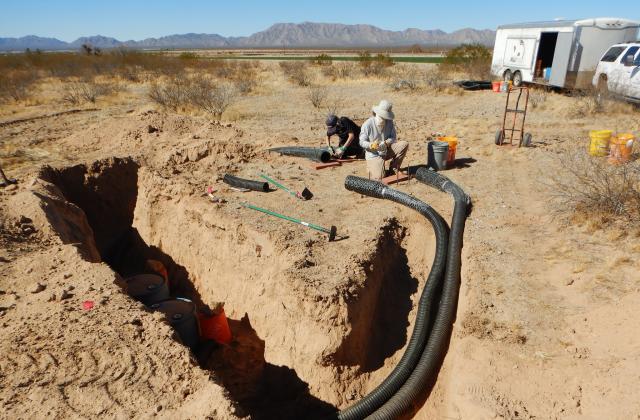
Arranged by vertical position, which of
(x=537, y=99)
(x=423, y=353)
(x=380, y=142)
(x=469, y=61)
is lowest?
(x=423, y=353)

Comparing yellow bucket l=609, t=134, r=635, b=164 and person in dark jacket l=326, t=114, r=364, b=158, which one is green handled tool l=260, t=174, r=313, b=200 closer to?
person in dark jacket l=326, t=114, r=364, b=158

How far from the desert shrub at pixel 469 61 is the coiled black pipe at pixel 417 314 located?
61.7 ft

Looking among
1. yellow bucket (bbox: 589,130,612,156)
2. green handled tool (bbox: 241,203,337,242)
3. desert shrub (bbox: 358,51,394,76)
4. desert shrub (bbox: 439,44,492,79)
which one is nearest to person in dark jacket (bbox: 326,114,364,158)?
green handled tool (bbox: 241,203,337,242)

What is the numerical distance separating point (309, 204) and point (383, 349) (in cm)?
261

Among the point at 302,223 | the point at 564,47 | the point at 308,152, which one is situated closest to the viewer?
the point at 302,223

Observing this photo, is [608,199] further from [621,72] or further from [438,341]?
[621,72]

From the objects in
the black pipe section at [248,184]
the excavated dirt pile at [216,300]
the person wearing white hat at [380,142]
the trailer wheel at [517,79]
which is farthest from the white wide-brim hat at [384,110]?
the trailer wheel at [517,79]

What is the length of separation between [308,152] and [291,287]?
4.45 meters

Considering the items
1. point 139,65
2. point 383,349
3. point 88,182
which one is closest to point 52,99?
point 88,182

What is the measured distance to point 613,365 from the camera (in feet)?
12.6

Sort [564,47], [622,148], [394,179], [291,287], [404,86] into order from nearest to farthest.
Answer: [291,287] → [394,179] → [622,148] → [564,47] → [404,86]

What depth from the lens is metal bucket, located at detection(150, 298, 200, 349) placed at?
495 centimetres

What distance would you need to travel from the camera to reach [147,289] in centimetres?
557

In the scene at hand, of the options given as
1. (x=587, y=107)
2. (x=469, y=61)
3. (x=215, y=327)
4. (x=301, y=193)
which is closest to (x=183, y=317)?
(x=215, y=327)
